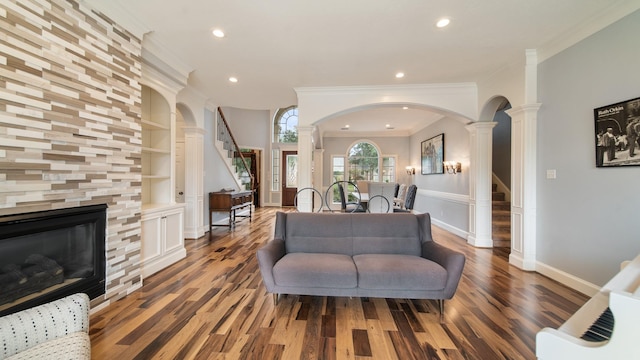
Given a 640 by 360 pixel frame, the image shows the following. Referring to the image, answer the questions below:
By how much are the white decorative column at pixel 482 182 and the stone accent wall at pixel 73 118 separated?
16.6 ft

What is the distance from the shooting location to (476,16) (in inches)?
97.5

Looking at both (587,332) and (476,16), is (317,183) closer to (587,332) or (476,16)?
(476,16)

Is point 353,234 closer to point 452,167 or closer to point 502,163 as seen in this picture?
point 452,167

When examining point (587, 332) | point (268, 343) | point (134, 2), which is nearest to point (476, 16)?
point (587, 332)

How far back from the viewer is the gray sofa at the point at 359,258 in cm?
215

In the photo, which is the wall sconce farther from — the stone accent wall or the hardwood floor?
the stone accent wall

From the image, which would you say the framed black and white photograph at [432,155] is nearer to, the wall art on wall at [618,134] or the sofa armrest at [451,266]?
the wall art on wall at [618,134]

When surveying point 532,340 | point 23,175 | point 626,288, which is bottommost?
point 532,340

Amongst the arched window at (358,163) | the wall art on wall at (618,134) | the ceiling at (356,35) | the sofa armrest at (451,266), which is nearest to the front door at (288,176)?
the arched window at (358,163)

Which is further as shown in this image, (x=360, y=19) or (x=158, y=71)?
(x=158, y=71)

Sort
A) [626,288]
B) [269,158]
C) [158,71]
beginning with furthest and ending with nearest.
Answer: [269,158] < [158,71] < [626,288]

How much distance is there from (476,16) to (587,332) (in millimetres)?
2757

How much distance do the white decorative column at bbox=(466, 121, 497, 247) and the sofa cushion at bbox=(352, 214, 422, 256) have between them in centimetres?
234

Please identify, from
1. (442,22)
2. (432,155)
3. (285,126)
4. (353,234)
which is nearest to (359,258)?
(353,234)
